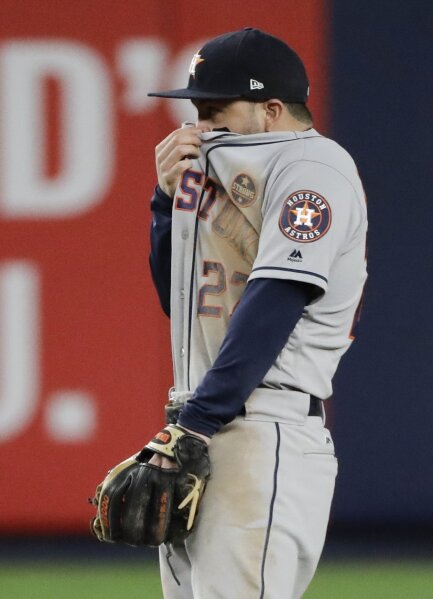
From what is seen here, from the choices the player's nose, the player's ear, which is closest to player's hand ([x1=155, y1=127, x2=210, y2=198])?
the player's nose

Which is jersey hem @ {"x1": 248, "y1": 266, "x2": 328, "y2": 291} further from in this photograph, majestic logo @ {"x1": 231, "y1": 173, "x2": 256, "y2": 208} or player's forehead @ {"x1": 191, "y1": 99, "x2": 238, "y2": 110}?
player's forehead @ {"x1": 191, "y1": 99, "x2": 238, "y2": 110}

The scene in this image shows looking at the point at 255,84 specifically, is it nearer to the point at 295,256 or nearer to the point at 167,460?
the point at 295,256

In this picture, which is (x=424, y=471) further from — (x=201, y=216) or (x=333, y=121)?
(x=201, y=216)

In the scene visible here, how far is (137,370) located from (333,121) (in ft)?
4.00

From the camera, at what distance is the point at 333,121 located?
16.2 ft

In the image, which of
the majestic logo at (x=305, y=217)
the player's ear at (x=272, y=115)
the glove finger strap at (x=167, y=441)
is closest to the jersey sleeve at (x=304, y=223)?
the majestic logo at (x=305, y=217)

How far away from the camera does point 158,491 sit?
80.4 inches

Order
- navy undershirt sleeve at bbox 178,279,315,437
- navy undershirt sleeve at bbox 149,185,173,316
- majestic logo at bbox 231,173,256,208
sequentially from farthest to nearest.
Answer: navy undershirt sleeve at bbox 149,185,173,316 → majestic logo at bbox 231,173,256,208 → navy undershirt sleeve at bbox 178,279,315,437

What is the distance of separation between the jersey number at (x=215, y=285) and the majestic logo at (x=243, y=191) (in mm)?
111

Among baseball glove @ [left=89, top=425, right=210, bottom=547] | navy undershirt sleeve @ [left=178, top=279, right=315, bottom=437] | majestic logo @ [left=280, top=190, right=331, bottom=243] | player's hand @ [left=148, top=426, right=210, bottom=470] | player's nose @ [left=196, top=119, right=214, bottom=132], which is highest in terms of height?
player's nose @ [left=196, top=119, right=214, bottom=132]

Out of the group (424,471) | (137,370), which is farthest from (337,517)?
(137,370)

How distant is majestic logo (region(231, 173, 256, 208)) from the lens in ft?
7.06

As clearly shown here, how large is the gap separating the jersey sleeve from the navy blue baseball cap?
0.63 ft

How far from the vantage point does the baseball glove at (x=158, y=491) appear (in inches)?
80.4
